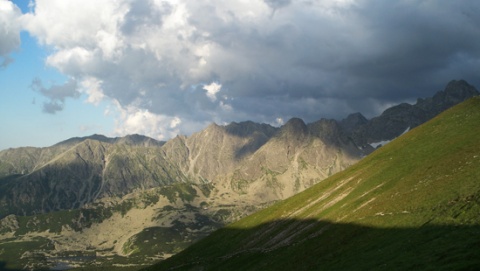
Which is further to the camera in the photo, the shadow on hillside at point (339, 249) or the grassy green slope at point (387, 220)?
the grassy green slope at point (387, 220)

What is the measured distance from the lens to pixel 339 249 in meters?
64.2

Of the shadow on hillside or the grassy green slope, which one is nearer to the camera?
the shadow on hillside

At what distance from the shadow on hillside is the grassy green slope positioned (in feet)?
0.52

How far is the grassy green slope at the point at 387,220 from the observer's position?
48188 mm

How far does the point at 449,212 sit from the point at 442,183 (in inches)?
572

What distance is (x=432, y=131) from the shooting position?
117062mm

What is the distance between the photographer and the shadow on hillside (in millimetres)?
42531

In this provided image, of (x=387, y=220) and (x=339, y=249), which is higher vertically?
(x=387, y=220)

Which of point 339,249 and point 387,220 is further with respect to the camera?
point 387,220

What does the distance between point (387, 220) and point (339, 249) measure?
9.49 meters

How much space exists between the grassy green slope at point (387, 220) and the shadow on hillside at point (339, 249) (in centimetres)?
16

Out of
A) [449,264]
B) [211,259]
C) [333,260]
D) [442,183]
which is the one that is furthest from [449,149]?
[211,259]

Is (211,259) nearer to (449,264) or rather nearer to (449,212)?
(449,212)

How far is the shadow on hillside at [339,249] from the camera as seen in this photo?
4253cm
